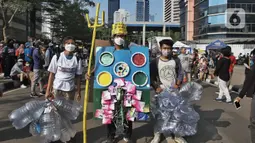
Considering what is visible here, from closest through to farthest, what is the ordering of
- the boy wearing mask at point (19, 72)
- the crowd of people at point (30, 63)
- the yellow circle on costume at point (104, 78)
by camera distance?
1. the yellow circle on costume at point (104, 78)
2. the crowd of people at point (30, 63)
3. the boy wearing mask at point (19, 72)

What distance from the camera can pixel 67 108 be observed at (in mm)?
5207

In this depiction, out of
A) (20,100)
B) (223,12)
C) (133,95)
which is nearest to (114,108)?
(133,95)

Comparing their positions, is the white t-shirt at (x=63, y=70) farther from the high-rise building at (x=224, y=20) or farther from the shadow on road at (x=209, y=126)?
the high-rise building at (x=224, y=20)

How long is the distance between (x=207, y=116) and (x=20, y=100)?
538 cm

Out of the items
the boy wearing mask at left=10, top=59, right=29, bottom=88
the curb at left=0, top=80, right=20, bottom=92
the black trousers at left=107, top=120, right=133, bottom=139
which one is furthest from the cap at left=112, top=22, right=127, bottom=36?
the boy wearing mask at left=10, top=59, right=29, bottom=88

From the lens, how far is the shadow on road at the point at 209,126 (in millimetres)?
6064

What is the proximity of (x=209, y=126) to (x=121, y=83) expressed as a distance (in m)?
2.84

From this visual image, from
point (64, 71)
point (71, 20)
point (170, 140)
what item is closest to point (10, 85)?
point (64, 71)

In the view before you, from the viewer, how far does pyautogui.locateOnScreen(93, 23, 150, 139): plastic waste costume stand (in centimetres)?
503

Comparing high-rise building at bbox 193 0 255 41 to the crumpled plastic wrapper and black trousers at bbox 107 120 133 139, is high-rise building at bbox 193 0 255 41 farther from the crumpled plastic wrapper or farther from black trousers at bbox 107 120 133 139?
black trousers at bbox 107 120 133 139

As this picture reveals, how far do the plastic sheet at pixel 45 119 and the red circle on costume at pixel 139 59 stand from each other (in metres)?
1.28

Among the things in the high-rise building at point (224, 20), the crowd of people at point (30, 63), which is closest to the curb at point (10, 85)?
the crowd of people at point (30, 63)

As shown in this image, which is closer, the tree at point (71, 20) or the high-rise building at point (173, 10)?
the tree at point (71, 20)

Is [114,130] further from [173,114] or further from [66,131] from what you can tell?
[173,114]
